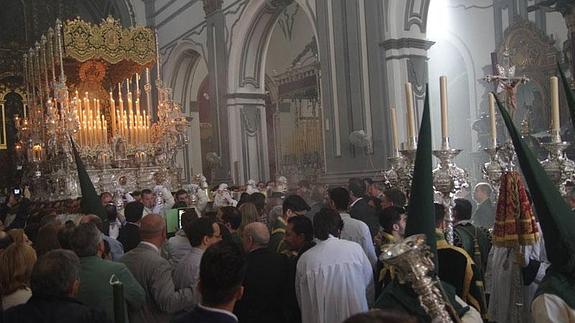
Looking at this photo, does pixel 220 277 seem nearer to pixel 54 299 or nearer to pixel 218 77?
pixel 54 299

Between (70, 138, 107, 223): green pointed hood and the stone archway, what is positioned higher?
the stone archway

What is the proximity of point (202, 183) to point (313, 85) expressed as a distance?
6.13 metres

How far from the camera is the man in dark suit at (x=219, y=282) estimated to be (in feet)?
8.61

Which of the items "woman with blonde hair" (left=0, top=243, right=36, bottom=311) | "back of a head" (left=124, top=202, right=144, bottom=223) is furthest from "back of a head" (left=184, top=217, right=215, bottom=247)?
"back of a head" (left=124, top=202, right=144, bottom=223)

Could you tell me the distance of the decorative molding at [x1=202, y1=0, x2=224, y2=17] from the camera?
17844 mm

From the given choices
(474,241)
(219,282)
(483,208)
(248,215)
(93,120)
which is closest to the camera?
(219,282)

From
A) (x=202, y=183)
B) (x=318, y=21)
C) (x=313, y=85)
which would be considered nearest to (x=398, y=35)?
(x=318, y=21)

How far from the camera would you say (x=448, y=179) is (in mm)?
4051

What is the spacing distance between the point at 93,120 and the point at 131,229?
9.24m

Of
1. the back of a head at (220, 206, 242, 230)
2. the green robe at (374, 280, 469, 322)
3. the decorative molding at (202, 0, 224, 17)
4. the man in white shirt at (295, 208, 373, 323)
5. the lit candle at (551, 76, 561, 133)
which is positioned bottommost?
the man in white shirt at (295, 208, 373, 323)

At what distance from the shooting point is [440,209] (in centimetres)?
399

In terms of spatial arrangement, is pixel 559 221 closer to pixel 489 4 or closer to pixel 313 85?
pixel 489 4

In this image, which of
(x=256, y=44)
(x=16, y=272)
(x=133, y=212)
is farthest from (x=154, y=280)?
(x=256, y=44)

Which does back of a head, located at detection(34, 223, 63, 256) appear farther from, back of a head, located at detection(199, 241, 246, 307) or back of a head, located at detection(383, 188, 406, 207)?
back of a head, located at detection(383, 188, 406, 207)
